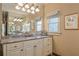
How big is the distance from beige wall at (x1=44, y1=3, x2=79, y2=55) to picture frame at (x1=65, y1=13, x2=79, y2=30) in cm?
5

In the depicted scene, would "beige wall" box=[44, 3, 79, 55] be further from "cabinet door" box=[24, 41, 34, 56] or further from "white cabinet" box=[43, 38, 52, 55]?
"cabinet door" box=[24, 41, 34, 56]

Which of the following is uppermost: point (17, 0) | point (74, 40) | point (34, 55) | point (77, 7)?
point (17, 0)

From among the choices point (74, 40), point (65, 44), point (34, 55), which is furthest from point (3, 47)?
point (74, 40)

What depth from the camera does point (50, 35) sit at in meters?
1.84

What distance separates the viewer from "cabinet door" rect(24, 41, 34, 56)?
1791 mm

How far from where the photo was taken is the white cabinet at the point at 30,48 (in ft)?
5.60

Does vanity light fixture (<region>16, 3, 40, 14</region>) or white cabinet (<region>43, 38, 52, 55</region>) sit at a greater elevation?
vanity light fixture (<region>16, 3, 40, 14</region>)

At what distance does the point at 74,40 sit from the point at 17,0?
1071 mm

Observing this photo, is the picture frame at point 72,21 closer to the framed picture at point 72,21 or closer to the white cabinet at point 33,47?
the framed picture at point 72,21

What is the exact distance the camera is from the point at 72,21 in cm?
178

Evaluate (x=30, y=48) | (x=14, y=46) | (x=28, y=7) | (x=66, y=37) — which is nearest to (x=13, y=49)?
(x=14, y=46)

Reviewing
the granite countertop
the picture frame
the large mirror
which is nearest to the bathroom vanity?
the granite countertop

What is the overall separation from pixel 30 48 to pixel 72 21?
0.78 meters

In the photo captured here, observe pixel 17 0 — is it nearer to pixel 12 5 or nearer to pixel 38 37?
pixel 12 5
